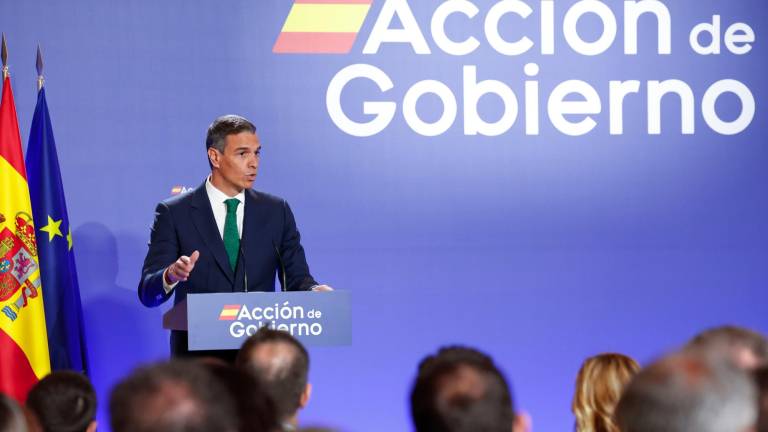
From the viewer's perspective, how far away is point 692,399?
4.25 ft

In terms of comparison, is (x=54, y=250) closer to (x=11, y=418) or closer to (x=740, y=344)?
(x=11, y=418)

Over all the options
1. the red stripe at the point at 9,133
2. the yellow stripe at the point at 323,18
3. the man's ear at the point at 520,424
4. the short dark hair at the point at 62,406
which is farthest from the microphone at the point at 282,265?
the man's ear at the point at 520,424

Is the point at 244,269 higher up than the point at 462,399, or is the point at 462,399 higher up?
the point at 244,269

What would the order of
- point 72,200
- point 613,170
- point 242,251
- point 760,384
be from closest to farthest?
point 760,384, point 242,251, point 72,200, point 613,170

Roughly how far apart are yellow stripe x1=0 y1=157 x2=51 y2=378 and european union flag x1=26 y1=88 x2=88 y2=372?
40 mm

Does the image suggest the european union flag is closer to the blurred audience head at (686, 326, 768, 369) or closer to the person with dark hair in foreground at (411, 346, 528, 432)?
the person with dark hair in foreground at (411, 346, 528, 432)

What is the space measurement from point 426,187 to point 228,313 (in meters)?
2.64

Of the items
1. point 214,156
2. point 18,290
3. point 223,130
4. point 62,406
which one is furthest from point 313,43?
point 62,406

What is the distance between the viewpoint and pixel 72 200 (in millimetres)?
6113

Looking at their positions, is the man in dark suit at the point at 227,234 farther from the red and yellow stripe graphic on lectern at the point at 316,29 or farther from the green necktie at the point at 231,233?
the red and yellow stripe graphic on lectern at the point at 316,29

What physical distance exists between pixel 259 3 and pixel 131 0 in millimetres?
781

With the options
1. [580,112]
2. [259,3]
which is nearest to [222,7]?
[259,3]

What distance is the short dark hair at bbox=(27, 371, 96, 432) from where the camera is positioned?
9.95 feet

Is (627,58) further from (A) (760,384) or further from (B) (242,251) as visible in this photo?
(A) (760,384)
